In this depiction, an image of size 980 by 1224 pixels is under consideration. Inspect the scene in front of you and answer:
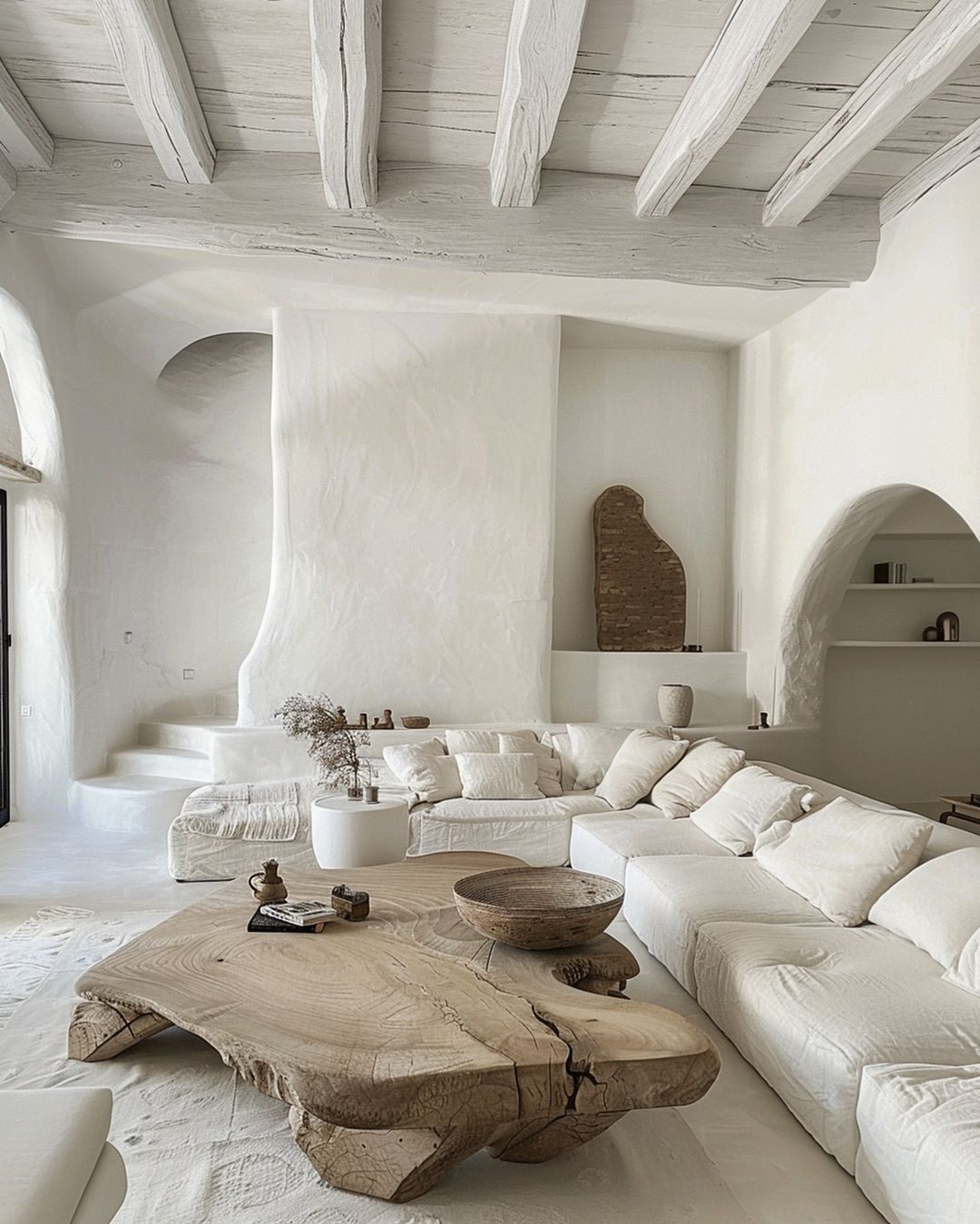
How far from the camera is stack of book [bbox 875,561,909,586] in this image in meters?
6.45

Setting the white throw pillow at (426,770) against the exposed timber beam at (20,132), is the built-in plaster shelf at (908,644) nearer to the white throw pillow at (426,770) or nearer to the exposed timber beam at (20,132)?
the white throw pillow at (426,770)

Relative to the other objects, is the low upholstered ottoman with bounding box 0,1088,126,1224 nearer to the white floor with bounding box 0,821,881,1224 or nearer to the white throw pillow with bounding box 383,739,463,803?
the white floor with bounding box 0,821,881,1224

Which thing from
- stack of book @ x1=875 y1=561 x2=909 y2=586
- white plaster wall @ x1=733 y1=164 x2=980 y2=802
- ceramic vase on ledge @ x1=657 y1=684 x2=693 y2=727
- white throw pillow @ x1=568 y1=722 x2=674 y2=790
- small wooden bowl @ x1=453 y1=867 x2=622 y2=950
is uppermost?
white plaster wall @ x1=733 y1=164 x2=980 y2=802

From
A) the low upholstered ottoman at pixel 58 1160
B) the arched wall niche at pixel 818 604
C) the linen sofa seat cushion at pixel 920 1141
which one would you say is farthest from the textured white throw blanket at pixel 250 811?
the linen sofa seat cushion at pixel 920 1141

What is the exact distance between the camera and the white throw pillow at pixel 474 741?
5652mm

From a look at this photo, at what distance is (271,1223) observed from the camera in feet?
7.30

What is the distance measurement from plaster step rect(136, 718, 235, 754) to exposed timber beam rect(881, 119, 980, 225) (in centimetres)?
491

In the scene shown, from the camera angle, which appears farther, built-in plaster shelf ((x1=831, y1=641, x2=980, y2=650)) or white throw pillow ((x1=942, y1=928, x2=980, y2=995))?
built-in plaster shelf ((x1=831, y1=641, x2=980, y2=650))

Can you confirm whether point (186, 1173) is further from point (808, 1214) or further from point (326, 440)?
point (326, 440)

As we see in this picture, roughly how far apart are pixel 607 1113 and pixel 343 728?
8.83ft

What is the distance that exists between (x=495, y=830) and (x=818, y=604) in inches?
94.4

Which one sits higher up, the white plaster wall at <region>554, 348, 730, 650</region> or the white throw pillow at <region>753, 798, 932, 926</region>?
the white plaster wall at <region>554, 348, 730, 650</region>

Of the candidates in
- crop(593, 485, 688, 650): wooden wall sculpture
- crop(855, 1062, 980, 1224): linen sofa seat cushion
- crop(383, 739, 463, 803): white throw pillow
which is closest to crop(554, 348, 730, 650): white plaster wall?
crop(593, 485, 688, 650): wooden wall sculpture

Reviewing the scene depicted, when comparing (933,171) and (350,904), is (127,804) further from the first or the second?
(933,171)
